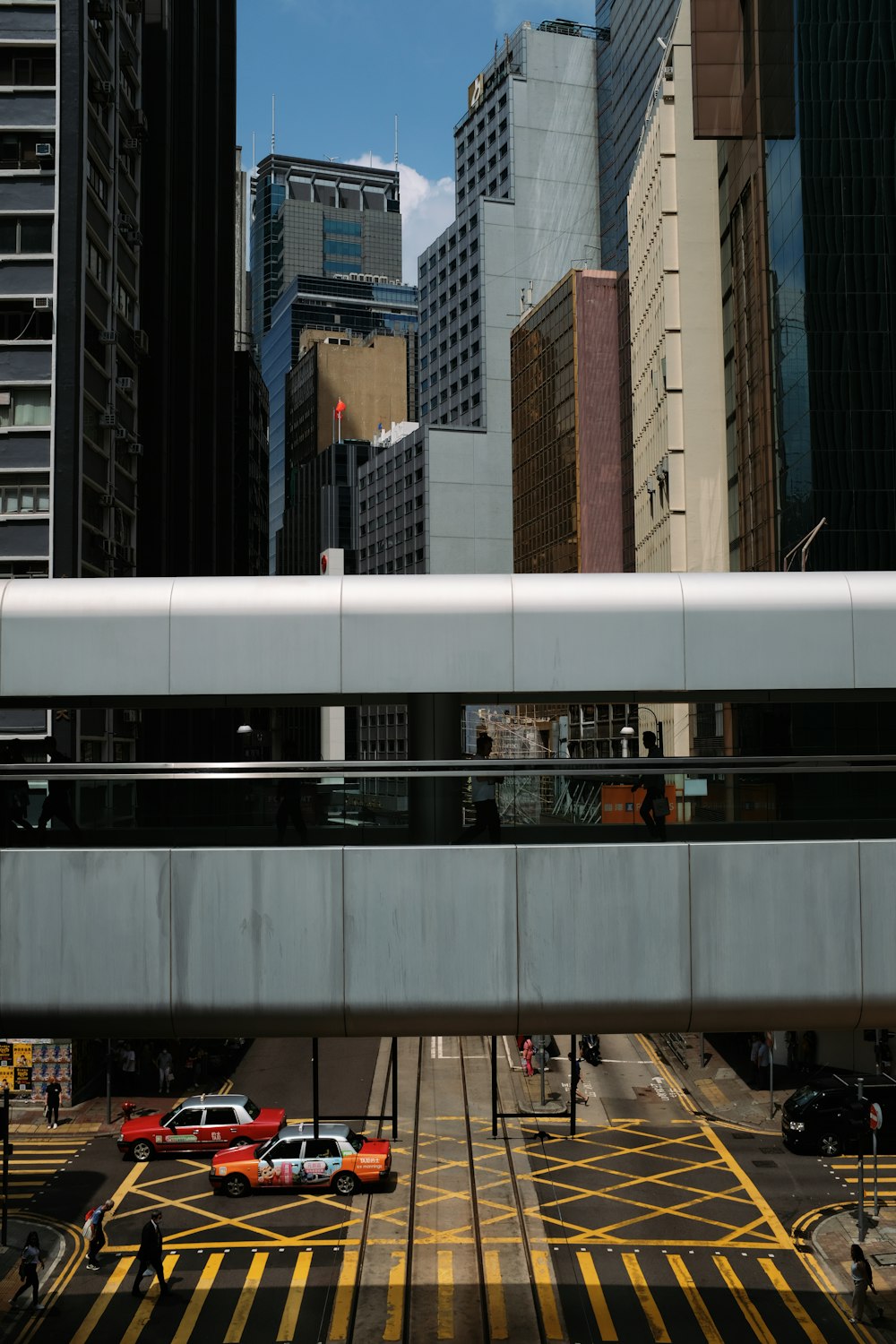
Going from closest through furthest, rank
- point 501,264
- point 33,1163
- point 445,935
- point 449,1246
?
point 445,935
point 449,1246
point 33,1163
point 501,264

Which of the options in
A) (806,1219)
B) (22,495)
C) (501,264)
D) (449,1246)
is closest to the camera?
(449,1246)

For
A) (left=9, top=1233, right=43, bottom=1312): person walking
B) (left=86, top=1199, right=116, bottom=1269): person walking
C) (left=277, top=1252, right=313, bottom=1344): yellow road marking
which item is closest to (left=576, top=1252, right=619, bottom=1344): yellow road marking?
(left=277, top=1252, right=313, bottom=1344): yellow road marking

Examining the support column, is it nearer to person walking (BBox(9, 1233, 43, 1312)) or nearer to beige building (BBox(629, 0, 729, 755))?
person walking (BBox(9, 1233, 43, 1312))

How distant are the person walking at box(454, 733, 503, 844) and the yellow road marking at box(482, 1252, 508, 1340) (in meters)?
17.4

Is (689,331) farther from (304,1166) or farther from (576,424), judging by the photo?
(304,1166)

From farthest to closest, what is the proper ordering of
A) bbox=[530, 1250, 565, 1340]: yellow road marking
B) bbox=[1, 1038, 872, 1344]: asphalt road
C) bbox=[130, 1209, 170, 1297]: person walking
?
1. bbox=[130, 1209, 170, 1297]: person walking
2. bbox=[1, 1038, 872, 1344]: asphalt road
3. bbox=[530, 1250, 565, 1340]: yellow road marking

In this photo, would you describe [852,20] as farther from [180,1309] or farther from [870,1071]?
[180,1309]

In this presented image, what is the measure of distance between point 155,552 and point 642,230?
135 ft

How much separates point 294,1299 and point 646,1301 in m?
7.41

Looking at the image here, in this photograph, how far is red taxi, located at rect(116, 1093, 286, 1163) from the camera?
34.2 m

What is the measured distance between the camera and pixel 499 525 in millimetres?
149250

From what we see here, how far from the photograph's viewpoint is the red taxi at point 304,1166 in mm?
31125

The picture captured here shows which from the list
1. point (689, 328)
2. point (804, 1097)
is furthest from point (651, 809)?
point (689, 328)

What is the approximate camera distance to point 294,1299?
2523 cm
